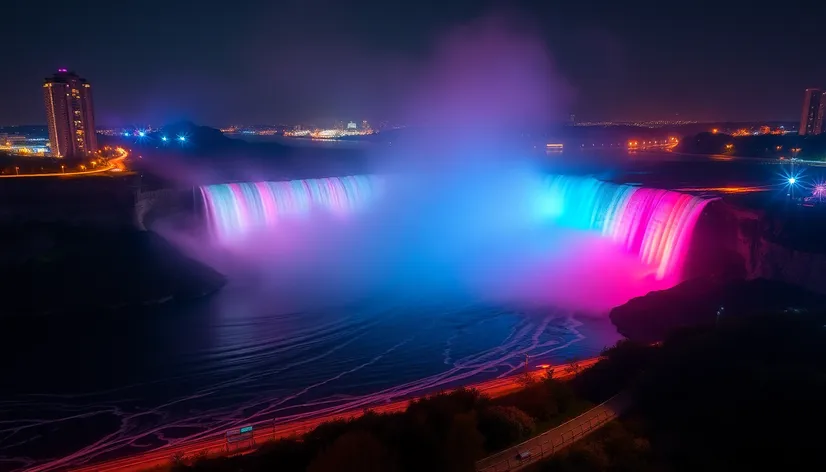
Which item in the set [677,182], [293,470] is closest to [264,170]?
[677,182]

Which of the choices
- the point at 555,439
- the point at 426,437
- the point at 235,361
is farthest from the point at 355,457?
the point at 235,361

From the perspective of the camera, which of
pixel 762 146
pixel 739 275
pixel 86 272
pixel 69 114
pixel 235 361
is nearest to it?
pixel 235 361

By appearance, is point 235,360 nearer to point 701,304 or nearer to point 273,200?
point 701,304

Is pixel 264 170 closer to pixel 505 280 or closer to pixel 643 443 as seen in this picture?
pixel 505 280

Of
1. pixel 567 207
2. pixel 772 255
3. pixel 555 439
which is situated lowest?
pixel 555 439

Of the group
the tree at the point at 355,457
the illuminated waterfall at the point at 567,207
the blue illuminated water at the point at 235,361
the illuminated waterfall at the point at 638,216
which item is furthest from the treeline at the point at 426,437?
the illuminated waterfall at the point at 567,207

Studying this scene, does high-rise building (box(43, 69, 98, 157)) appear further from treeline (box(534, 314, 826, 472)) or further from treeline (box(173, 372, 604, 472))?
treeline (box(534, 314, 826, 472))
